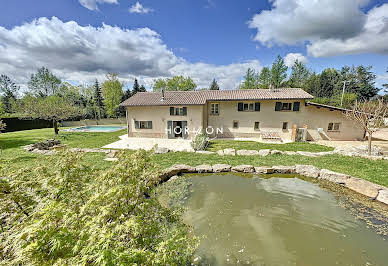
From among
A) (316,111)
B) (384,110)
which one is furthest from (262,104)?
(384,110)

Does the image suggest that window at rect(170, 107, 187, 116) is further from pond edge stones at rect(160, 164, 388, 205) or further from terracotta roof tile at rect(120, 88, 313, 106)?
pond edge stones at rect(160, 164, 388, 205)

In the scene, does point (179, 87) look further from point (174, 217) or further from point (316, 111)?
point (174, 217)

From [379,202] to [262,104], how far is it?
38.1 feet

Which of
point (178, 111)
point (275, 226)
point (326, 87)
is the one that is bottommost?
point (275, 226)

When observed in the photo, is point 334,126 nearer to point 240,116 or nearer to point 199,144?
point 240,116

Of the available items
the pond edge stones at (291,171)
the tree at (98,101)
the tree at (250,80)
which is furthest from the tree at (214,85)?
the pond edge stones at (291,171)

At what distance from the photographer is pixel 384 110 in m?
11.3

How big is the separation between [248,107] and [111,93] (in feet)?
96.6

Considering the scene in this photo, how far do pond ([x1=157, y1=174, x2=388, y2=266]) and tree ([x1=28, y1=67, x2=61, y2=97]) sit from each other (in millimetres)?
48161

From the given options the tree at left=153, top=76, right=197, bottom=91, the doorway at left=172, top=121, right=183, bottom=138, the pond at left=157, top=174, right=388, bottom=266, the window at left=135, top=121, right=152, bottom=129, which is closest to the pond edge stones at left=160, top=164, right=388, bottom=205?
the pond at left=157, top=174, right=388, bottom=266

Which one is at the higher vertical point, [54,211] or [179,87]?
[179,87]

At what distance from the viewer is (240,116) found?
55.5ft

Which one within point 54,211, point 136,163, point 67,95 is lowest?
point 54,211
